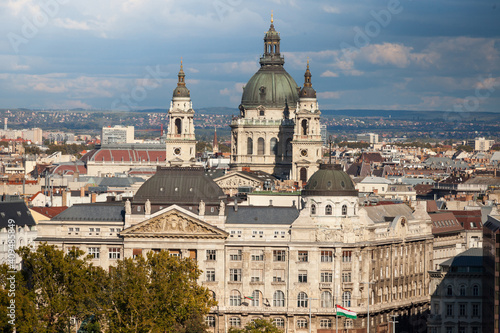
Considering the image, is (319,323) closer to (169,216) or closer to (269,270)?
(269,270)

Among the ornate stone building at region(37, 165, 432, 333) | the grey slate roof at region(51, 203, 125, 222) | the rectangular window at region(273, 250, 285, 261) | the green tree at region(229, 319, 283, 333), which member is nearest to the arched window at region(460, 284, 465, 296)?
the ornate stone building at region(37, 165, 432, 333)

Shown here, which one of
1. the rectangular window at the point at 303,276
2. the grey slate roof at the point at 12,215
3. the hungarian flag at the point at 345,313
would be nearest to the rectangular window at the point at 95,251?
the grey slate roof at the point at 12,215

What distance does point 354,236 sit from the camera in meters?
180

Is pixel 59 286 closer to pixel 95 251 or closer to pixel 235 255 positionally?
pixel 95 251

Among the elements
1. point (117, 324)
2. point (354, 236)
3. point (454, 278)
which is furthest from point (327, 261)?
point (117, 324)

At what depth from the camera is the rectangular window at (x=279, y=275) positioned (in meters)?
179

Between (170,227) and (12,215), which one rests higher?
(12,215)

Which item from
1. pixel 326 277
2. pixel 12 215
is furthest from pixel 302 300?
pixel 12 215

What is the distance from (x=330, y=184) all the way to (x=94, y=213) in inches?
1053

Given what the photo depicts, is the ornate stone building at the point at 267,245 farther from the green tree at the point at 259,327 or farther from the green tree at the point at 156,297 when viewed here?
the green tree at the point at 156,297

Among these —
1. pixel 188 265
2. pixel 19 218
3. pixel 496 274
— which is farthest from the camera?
pixel 19 218

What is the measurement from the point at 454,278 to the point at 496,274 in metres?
23.7

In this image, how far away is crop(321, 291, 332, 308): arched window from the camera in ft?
584

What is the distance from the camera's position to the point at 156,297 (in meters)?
161
